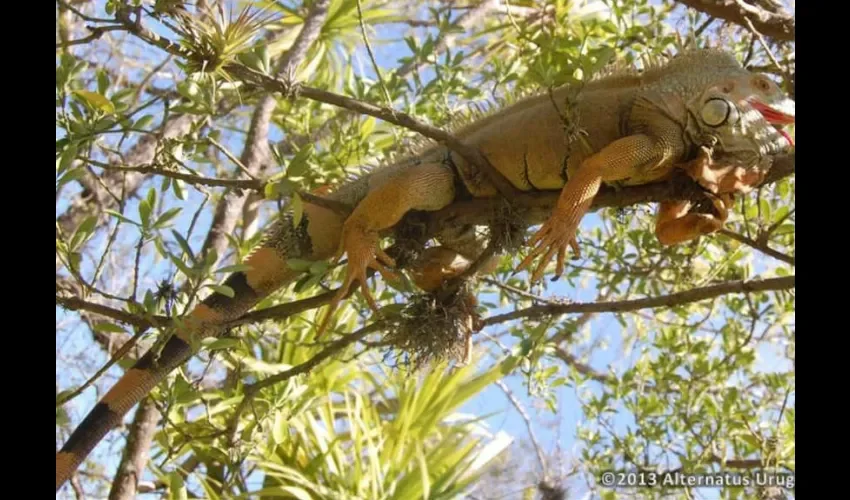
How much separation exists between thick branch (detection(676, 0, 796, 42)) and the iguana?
0.85 ft

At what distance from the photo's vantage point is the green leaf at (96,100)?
2480mm

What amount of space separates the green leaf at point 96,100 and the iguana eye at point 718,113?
171 cm

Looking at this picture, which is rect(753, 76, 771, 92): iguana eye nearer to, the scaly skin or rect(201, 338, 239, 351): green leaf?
the scaly skin

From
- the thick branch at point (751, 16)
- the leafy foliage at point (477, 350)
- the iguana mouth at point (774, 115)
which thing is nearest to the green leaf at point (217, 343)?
the leafy foliage at point (477, 350)

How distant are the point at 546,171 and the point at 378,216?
21.8 inches

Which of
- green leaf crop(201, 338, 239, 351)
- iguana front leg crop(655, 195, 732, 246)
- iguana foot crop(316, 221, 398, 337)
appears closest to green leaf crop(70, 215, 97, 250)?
green leaf crop(201, 338, 239, 351)

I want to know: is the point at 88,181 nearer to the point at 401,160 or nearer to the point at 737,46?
the point at 401,160

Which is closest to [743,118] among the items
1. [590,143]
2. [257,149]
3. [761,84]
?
[761,84]

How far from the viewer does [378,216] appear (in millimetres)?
3018

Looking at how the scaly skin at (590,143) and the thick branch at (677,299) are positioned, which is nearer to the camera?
the scaly skin at (590,143)

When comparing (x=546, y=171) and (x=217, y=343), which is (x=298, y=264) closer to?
(x=217, y=343)

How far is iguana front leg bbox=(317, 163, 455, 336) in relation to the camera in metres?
2.99

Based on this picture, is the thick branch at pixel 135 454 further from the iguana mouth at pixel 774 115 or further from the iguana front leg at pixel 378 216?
the iguana mouth at pixel 774 115
